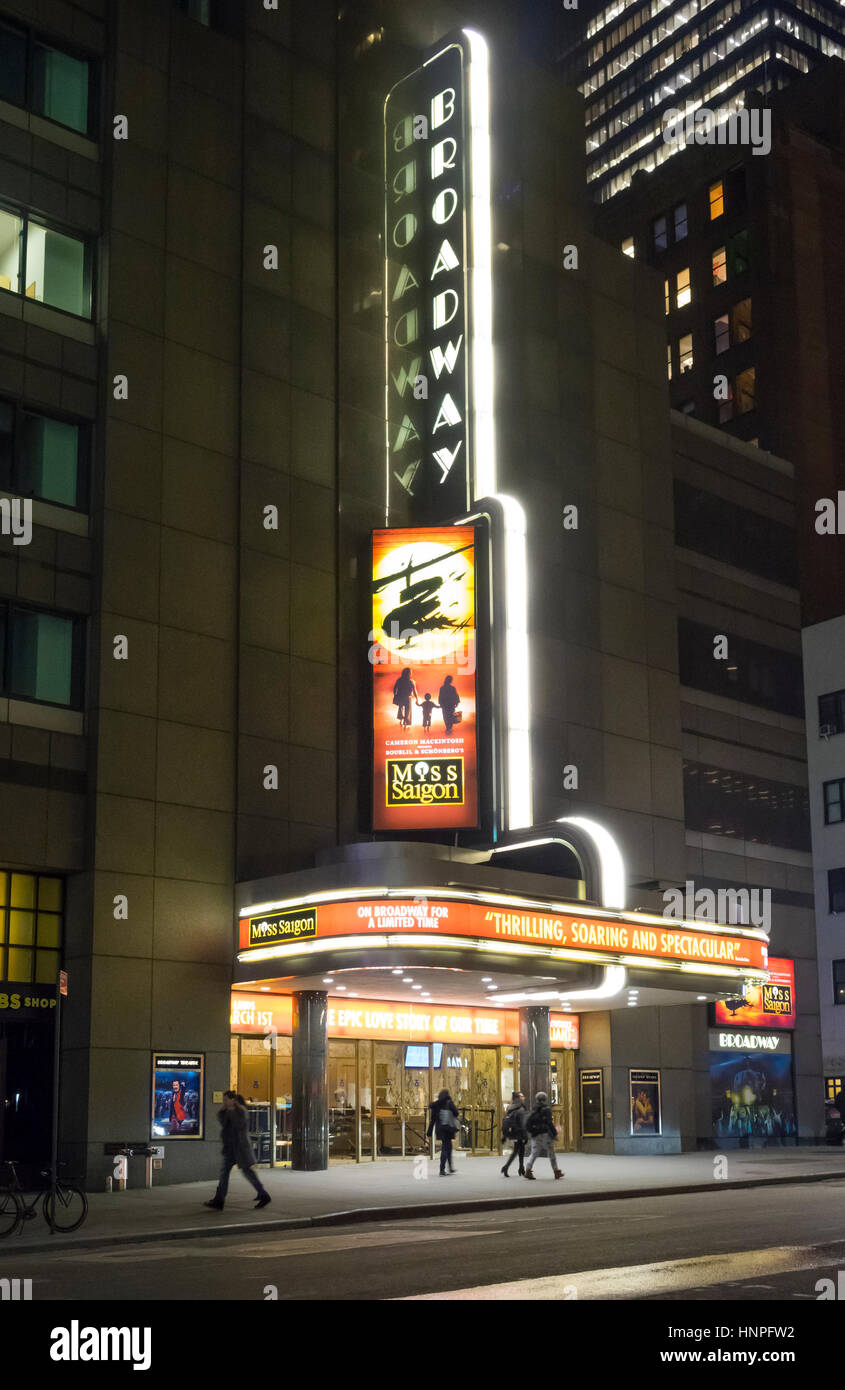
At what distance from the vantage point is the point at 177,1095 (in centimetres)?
2967

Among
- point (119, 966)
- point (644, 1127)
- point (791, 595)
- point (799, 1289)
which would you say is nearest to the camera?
point (799, 1289)

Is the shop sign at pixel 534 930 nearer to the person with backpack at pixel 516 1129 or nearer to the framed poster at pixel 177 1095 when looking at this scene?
the framed poster at pixel 177 1095

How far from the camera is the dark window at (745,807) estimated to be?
1812 inches

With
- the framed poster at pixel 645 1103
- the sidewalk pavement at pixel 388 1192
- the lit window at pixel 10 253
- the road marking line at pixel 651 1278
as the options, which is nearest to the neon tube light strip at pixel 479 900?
the sidewalk pavement at pixel 388 1192

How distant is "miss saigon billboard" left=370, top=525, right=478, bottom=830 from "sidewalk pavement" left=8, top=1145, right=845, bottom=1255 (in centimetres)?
783

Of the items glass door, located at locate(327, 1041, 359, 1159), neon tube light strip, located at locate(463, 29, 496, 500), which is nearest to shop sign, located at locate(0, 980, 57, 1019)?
glass door, located at locate(327, 1041, 359, 1159)

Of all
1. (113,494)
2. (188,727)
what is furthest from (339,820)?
(113,494)

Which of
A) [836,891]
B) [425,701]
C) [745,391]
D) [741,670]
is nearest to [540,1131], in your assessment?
[425,701]

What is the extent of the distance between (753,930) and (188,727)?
49.1 ft

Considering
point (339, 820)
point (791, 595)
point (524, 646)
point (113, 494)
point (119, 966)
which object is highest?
point (791, 595)

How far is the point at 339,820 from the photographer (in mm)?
33906

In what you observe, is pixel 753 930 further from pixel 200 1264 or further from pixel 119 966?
pixel 200 1264

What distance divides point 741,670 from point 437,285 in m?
19.0
